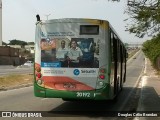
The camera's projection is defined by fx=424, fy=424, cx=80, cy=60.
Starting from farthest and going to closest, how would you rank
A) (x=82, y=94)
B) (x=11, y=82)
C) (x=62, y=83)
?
(x=11, y=82)
(x=62, y=83)
(x=82, y=94)

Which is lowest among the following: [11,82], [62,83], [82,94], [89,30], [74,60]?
[11,82]

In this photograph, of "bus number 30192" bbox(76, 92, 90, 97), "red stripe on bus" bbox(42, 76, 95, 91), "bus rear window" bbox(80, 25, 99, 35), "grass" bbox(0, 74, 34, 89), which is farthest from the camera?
"grass" bbox(0, 74, 34, 89)

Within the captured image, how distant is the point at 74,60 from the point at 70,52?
0.29 m

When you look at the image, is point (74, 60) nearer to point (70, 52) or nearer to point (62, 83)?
point (70, 52)

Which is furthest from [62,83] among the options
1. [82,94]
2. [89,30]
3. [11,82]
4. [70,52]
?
[11,82]

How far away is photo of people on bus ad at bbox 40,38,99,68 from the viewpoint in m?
13.6

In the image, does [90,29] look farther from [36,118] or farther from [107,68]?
[36,118]

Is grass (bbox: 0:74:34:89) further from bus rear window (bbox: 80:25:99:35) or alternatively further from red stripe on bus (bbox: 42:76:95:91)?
bus rear window (bbox: 80:25:99:35)

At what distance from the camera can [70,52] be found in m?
13.8

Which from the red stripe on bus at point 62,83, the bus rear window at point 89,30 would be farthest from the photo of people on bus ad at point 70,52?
the red stripe on bus at point 62,83

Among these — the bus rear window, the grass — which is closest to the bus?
the bus rear window

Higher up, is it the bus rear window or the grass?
the bus rear window

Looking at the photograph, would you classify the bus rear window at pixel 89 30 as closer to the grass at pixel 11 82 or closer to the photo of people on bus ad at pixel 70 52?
the photo of people on bus ad at pixel 70 52

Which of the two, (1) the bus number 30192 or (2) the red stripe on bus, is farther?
(2) the red stripe on bus
